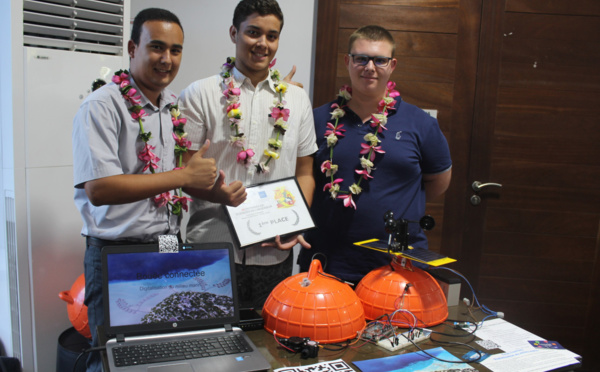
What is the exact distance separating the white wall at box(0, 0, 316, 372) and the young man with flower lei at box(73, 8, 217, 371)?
2.54 ft

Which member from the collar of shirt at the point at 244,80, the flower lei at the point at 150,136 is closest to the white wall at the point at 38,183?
the flower lei at the point at 150,136

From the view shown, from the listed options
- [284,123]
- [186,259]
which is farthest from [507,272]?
[186,259]

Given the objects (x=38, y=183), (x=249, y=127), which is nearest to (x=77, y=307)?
(x=38, y=183)

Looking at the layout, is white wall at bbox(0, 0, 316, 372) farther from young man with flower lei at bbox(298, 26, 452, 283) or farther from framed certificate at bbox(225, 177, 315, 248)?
young man with flower lei at bbox(298, 26, 452, 283)

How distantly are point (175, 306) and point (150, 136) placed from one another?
2.06 ft

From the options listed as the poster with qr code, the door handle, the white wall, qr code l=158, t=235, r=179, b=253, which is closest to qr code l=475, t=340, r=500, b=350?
the poster with qr code

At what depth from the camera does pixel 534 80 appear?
130 inches

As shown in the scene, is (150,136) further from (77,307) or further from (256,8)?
(77,307)

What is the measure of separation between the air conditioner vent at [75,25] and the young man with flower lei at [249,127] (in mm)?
835

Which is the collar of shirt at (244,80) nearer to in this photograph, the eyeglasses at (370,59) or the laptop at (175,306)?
the eyeglasses at (370,59)

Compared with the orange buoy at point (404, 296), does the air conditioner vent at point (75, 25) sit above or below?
above

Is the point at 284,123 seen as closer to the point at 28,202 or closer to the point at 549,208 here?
the point at 28,202

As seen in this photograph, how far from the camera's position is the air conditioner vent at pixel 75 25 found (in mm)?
2355

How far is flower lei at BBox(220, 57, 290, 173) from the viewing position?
2016mm
